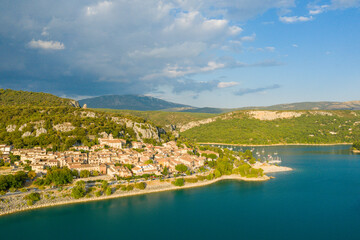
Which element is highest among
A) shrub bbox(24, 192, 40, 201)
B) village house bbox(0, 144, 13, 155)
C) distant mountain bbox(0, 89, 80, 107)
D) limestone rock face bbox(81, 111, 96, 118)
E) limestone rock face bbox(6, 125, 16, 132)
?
distant mountain bbox(0, 89, 80, 107)

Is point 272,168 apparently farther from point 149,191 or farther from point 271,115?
point 271,115

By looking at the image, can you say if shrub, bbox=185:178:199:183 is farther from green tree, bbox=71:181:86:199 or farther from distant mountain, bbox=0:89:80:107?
distant mountain, bbox=0:89:80:107

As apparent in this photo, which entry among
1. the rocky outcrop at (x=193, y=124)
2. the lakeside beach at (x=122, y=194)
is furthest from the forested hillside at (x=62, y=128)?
the rocky outcrop at (x=193, y=124)

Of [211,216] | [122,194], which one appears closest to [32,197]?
[122,194]

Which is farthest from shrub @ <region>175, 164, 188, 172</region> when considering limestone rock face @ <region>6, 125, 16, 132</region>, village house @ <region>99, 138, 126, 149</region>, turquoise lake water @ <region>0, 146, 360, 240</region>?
limestone rock face @ <region>6, 125, 16, 132</region>

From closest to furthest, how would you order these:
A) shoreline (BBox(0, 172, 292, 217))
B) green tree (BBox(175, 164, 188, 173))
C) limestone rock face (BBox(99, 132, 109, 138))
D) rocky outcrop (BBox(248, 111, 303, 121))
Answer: shoreline (BBox(0, 172, 292, 217)), green tree (BBox(175, 164, 188, 173)), limestone rock face (BBox(99, 132, 109, 138)), rocky outcrop (BBox(248, 111, 303, 121))

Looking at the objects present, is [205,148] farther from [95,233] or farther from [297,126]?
[297,126]
